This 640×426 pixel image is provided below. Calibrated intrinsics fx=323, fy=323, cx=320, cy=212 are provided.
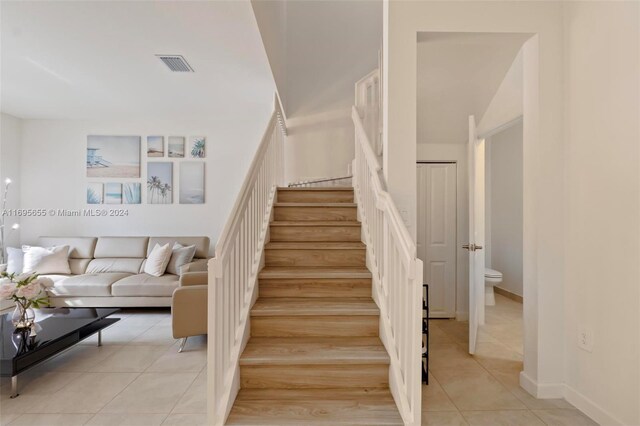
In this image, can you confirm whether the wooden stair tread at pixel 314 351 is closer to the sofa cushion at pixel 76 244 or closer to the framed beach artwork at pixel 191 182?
the framed beach artwork at pixel 191 182

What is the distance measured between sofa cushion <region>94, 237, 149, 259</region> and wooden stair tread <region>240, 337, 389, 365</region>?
3.47 metres

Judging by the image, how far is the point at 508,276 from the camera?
5148mm

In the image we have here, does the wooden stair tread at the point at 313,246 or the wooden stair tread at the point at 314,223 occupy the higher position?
the wooden stair tread at the point at 314,223

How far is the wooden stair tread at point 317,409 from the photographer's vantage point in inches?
68.5

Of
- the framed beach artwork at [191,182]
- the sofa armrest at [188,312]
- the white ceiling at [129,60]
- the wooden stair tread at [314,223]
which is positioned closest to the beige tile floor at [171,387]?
the sofa armrest at [188,312]

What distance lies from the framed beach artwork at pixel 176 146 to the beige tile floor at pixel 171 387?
2.95m

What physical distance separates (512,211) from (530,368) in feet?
11.4

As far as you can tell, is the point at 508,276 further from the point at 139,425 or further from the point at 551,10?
the point at 139,425

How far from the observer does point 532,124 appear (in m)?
2.32

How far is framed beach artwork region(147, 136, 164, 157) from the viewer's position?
5.31 m

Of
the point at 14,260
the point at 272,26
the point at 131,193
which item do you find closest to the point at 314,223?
the point at 272,26

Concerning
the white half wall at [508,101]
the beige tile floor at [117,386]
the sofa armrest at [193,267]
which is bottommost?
the beige tile floor at [117,386]

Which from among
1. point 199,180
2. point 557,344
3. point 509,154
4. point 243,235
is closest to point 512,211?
point 509,154

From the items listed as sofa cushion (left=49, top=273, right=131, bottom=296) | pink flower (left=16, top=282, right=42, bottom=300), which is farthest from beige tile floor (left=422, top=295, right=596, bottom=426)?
sofa cushion (left=49, top=273, right=131, bottom=296)
